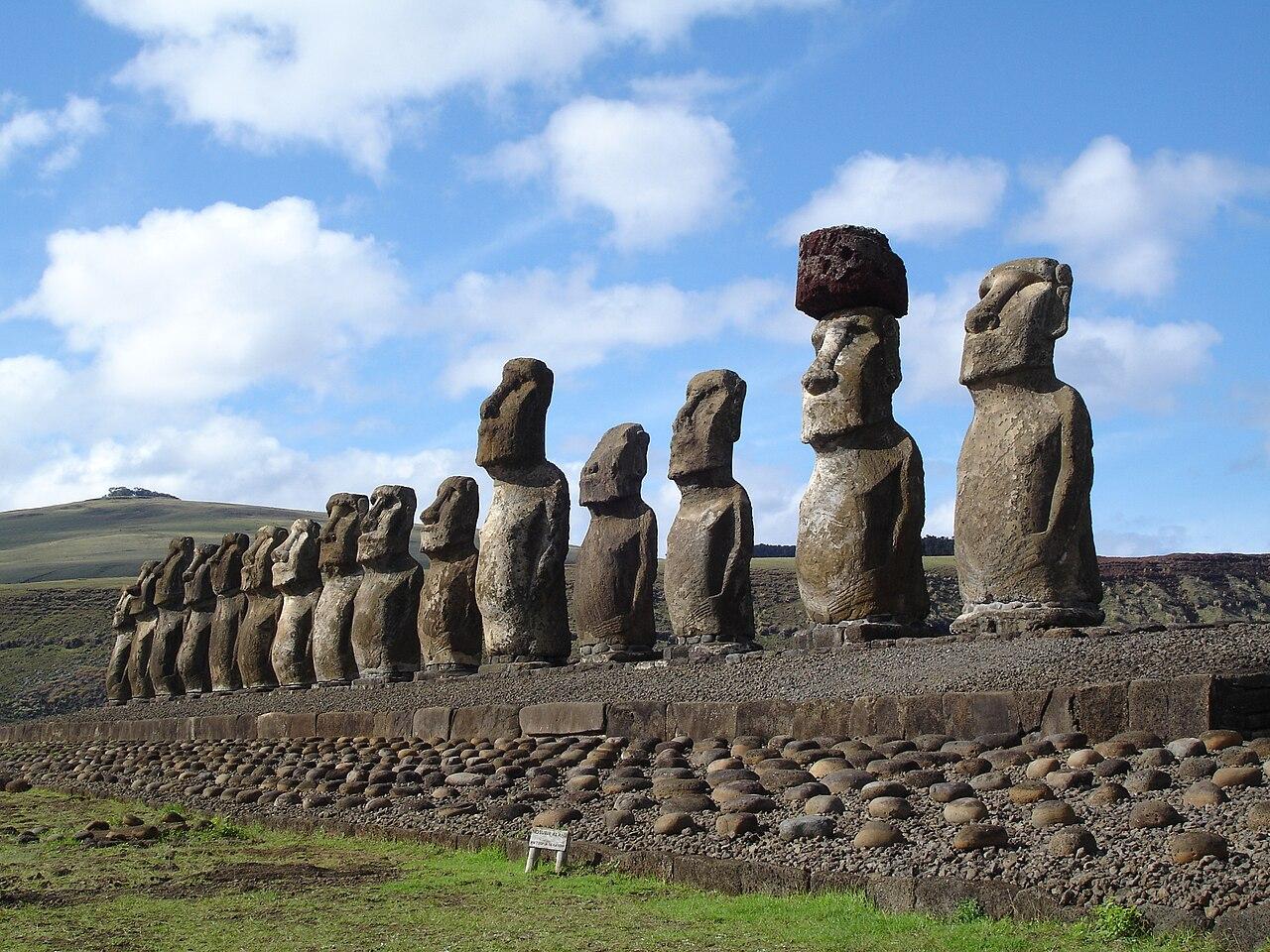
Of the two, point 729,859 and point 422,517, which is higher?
point 422,517

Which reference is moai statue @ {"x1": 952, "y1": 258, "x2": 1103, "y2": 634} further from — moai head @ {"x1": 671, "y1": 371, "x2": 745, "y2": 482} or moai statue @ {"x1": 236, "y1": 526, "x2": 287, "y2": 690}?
moai statue @ {"x1": 236, "y1": 526, "x2": 287, "y2": 690}

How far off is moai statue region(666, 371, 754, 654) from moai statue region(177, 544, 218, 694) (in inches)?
433

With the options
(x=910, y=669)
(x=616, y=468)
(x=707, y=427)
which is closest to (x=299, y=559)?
(x=616, y=468)

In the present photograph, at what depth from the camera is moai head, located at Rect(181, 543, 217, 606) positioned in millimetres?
22297

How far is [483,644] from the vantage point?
50.9 feet

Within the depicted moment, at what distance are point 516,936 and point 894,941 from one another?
4.57 feet

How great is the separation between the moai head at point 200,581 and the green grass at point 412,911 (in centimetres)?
1426

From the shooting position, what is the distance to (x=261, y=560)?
67.2 ft

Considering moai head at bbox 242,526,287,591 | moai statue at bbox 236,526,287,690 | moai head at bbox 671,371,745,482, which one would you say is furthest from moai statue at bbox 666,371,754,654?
moai head at bbox 242,526,287,591

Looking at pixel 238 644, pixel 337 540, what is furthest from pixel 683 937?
pixel 238 644

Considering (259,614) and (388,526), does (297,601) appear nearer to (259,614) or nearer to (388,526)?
(259,614)

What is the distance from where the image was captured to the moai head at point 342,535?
1816 centimetres

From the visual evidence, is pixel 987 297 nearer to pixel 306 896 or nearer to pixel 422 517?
pixel 306 896

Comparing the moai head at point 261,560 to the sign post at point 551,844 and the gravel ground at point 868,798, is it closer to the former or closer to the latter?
the gravel ground at point 868,798
